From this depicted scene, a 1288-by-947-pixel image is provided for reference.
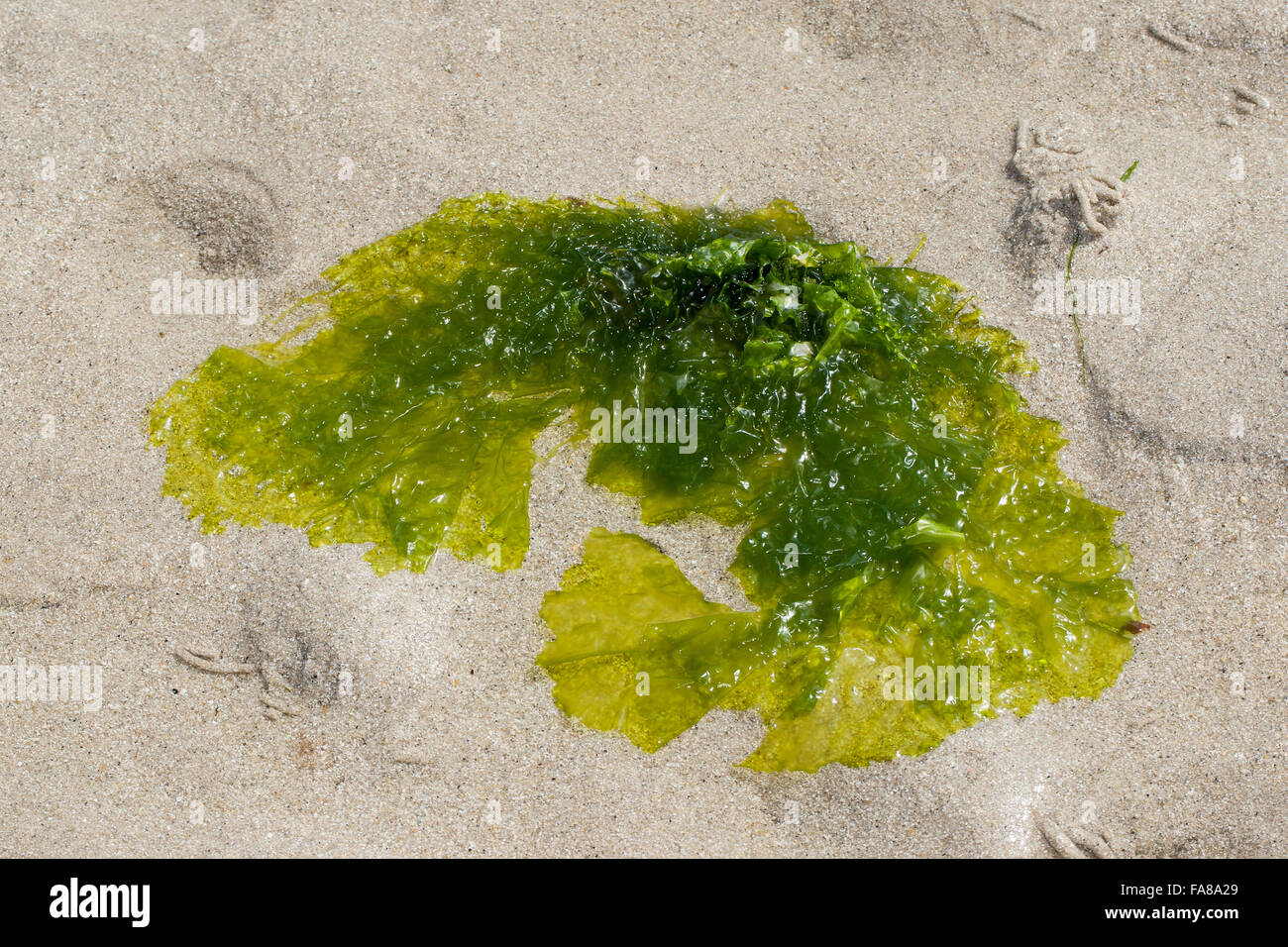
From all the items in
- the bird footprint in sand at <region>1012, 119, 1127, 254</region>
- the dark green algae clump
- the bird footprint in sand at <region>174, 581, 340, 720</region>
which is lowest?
the bird footprint in sand at <region>174, 581, 340, 720</region>

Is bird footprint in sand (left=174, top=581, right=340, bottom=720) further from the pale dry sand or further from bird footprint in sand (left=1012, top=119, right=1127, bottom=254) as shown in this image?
bird footprint in sand (left=1012, top=119, right=1127, bottom=254)

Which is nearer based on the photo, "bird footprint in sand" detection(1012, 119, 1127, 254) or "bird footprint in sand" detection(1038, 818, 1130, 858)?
"bird footprint in sand" detection(1038, 818, 1130, 858)

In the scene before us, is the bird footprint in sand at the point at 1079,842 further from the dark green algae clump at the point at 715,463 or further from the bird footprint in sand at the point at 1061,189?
the bird footprint in sand at the point at 1061,189

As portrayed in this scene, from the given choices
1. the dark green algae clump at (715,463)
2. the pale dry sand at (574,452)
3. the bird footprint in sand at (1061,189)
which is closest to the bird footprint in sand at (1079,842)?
the pale dry sand at (574,452)

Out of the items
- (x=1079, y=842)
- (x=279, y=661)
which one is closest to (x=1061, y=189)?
(x=1079, y=842)

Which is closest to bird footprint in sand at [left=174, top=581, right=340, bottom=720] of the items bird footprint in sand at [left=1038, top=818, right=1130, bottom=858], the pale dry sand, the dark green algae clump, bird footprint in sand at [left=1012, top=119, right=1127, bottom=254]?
the pale dry sand

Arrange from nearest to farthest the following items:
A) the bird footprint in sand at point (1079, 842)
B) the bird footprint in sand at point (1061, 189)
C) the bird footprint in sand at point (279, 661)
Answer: the bird footprint in sand at point (1079, 842) → the bird footprint in sand at point (279, 661) → the bird footprint in sand at point (1061, 189)
